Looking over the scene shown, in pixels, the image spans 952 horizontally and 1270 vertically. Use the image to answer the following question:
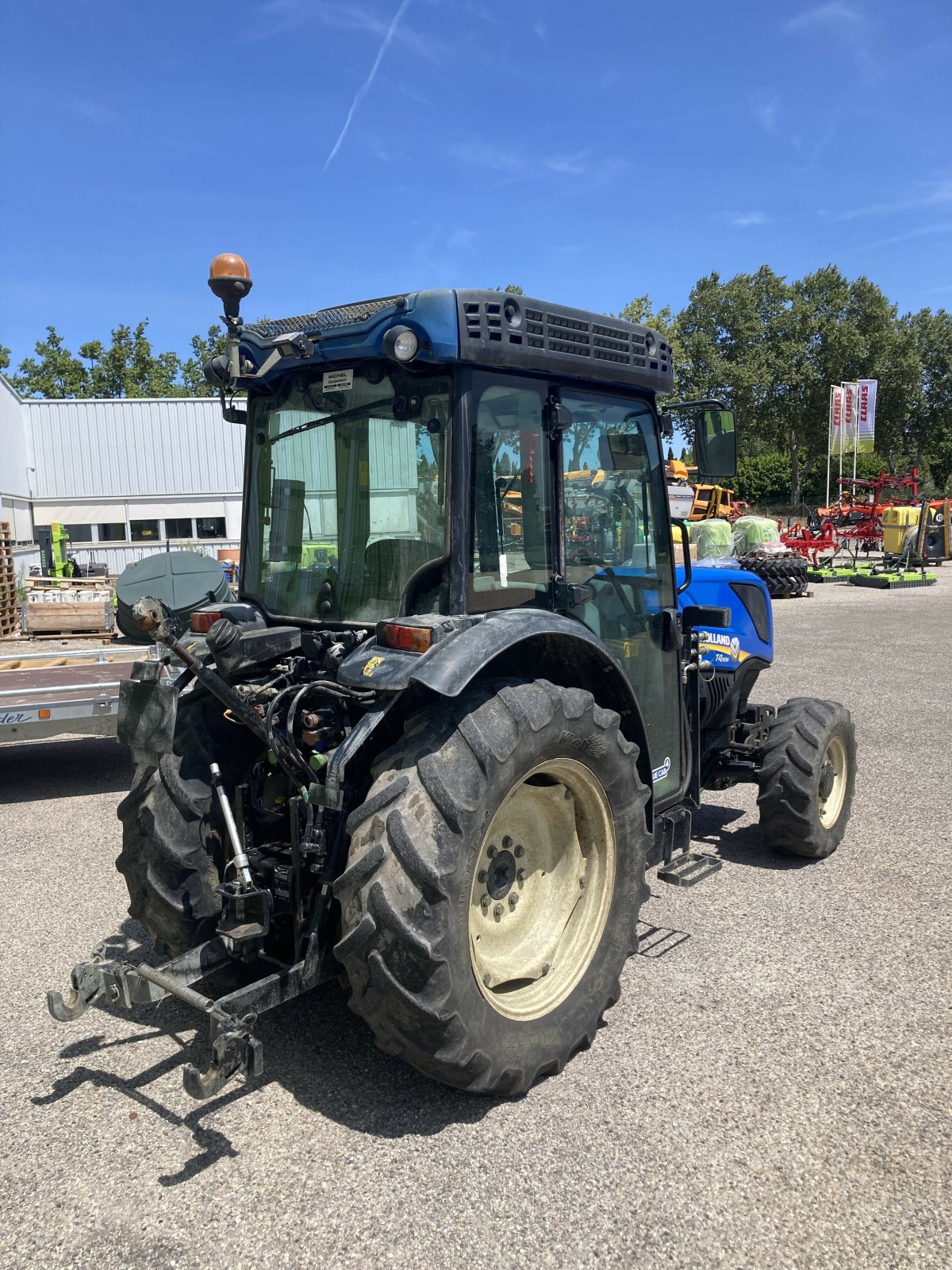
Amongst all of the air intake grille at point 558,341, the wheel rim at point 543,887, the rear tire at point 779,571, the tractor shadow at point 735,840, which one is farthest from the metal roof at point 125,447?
the wheel rim at point 543,887

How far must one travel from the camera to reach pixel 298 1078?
120 inches

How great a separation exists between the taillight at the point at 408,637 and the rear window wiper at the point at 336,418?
0.85 meters

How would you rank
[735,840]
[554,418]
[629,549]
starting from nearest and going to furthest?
[554,418]
[629,549]
[735,840]

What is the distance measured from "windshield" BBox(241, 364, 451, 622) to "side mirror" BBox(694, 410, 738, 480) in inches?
54.4

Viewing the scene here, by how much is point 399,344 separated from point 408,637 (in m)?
0.91

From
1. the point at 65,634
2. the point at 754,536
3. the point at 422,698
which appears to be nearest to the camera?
the point at 422,698

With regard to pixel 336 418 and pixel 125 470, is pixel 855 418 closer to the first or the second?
pixel 125 470

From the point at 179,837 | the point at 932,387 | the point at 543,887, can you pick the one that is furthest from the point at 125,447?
the point at 932,387

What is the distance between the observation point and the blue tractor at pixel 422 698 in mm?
2635

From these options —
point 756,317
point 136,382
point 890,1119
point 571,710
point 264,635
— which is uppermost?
point 756,317

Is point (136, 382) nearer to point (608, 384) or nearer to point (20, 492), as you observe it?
point (20, 492)

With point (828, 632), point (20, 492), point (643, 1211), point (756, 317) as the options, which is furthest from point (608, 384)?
point (756, 317)

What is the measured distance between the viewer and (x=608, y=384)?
3.70m

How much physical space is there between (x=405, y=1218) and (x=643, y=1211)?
0.63 meters
